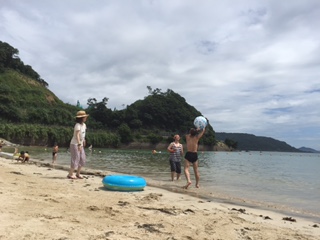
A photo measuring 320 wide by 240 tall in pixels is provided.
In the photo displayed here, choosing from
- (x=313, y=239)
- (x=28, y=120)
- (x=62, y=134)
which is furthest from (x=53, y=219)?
(x=28, y=120)

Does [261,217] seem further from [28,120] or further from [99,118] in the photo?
[99,118]

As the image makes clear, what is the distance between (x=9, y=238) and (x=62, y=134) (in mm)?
79748

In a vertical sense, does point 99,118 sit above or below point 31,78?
below

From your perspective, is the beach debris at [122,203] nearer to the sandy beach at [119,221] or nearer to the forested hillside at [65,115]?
the sandy beach at [119,221]

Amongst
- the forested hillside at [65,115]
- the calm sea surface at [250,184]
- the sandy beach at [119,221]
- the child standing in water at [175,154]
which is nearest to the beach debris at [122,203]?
the sandy beach at [119,221]

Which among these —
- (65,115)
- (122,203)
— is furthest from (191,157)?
(65,115)

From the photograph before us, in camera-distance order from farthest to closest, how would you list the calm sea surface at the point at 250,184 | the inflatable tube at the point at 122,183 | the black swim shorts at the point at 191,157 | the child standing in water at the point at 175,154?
the child standing in water at the point at 175,154, the black swim shorts at the point at 191,157, the calm sea surface at the point at 250,184, the inflatable tube at the point at 122,183

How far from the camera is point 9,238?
11.2ft

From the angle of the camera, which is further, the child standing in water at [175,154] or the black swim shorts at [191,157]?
the child standing in water at [175,154]

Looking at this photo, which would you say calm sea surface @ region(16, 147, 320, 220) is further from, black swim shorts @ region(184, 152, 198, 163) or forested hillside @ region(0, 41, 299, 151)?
forested hillside @ region(0, 41, 299, 151)

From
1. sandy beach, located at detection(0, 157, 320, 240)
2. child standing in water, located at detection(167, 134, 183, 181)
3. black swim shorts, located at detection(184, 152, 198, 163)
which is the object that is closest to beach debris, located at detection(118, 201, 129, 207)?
sandy beach, located at detection(0, 157, 320, 240)

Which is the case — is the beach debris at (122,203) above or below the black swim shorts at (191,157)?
below

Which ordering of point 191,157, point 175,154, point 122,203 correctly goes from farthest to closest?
1. point 175,154
2. point 191,157
3. point 122,203

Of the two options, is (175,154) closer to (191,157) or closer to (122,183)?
(191,157)
